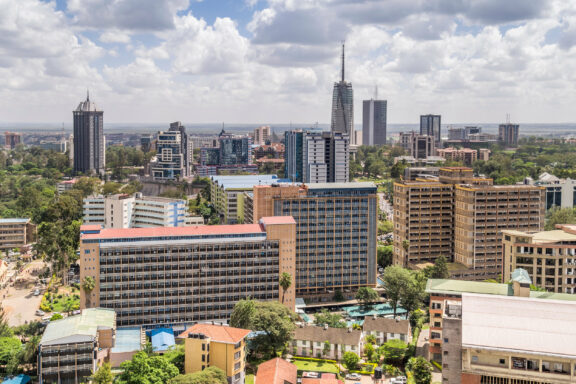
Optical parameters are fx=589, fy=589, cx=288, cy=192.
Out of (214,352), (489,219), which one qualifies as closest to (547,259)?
(489,219)

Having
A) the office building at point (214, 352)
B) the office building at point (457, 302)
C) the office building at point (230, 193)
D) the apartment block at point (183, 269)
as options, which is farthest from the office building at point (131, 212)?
the office building at point (457, 302)

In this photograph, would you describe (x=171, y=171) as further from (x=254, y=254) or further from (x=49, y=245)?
(x=254, y=254)

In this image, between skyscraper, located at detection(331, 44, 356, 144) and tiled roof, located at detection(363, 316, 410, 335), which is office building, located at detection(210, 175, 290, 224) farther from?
skyscraper, located at detection(331, 44, 356, 144)

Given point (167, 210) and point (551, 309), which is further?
point (167, 210)

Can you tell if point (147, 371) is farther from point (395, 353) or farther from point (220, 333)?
point (395, 353)

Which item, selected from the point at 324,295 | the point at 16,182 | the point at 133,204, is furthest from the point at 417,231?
the point at 16,182

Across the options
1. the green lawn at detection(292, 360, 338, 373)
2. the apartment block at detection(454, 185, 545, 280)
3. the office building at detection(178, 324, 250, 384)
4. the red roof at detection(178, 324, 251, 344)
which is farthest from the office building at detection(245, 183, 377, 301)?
the office building at detection(178, 324, 250, 384)

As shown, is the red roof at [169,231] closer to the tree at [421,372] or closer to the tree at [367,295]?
the tree at [367,295]
